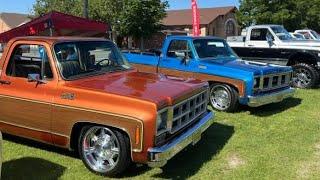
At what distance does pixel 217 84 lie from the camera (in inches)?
397

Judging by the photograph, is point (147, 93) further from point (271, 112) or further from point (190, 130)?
point (271, 112)

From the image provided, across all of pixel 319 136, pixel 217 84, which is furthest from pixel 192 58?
pixel 319 136

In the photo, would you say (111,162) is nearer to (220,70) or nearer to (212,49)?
(220,70)

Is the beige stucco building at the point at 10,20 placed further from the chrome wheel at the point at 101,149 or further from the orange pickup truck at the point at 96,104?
the chrome wheel at the point at 101,149

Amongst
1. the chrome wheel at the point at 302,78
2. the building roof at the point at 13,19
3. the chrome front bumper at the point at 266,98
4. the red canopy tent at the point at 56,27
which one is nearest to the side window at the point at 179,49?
the chrome front bumper at the point at 266,98

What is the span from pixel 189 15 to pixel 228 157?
183 ft

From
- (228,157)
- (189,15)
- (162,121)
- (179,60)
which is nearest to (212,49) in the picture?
(179,60)

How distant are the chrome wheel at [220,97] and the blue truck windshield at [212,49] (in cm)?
86

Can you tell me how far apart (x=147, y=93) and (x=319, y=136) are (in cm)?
365

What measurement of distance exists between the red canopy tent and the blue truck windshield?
564 centimetres

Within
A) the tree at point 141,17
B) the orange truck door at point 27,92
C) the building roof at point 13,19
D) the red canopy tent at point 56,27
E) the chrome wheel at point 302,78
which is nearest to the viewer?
the orange truck door at point 27,92

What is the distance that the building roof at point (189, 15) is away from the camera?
59.4 m

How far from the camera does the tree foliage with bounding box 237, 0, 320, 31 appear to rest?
159 ft

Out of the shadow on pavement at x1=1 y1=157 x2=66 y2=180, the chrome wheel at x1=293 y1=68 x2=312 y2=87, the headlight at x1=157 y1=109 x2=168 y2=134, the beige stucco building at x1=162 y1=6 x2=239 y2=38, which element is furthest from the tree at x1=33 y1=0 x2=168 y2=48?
the headlight at x1=157 y1=109 x2=168 y2=134
